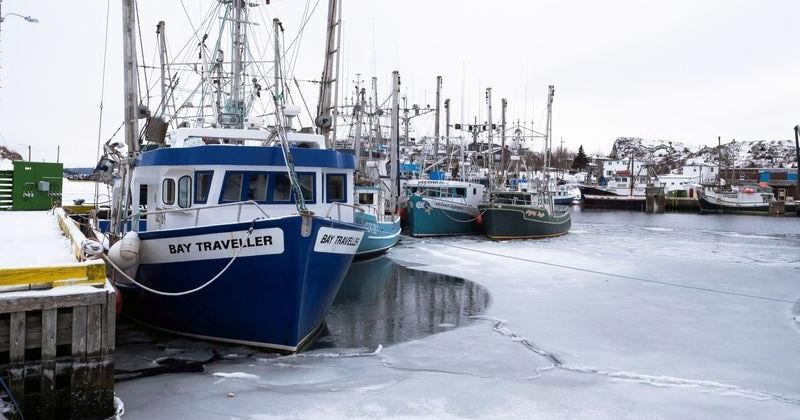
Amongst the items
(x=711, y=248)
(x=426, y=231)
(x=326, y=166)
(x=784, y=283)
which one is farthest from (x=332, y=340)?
(x=711, y=248)

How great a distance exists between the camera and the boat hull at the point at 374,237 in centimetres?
2126

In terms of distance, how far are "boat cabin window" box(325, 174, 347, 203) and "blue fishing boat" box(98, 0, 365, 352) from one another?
2 cm

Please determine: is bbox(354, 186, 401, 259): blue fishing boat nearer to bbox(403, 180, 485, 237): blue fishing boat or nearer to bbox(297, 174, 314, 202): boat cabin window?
bbox(403, 180, 485, 237): blue fishing boat

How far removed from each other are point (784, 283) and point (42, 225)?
19817 millimetres

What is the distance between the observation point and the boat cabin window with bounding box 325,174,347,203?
1191 centimetres

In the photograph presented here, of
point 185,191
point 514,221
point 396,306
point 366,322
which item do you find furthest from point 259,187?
point 514,221

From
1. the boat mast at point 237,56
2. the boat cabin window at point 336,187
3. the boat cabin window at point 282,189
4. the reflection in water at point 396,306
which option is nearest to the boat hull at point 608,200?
the reflection in water at point 396,306

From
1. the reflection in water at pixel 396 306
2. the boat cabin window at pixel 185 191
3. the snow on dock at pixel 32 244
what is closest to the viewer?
the snow on dock at pixel 32 244

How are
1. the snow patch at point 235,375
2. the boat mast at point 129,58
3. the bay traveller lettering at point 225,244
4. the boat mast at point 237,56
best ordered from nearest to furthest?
1. the snow patch at point 235,375
2. the bay traveller lettering at point 225,244
3. the boat mast at point 237,56
4. the boat mast at point 129,58

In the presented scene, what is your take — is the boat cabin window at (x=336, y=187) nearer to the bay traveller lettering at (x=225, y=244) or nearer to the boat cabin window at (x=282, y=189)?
the boat cabin window at (x=282, y=189)

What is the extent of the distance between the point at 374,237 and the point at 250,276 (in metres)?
12.8

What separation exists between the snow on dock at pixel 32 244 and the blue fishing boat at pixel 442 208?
19075mm

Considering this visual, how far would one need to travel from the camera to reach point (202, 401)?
7414mm

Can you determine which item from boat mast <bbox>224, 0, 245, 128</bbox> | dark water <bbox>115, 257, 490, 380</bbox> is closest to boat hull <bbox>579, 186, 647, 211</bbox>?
dark water <bbox>115, 257, 490, 380</bbox>
